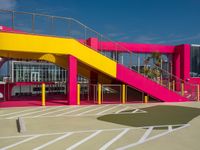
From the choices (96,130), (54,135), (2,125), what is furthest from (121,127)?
(2,125)

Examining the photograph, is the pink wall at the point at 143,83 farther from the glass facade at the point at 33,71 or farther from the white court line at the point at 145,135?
the glass facade at the point at 33,71

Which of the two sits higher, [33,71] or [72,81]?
[33,71]

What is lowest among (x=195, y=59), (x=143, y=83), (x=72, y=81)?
(x=143, y=83)

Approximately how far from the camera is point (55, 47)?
53.2 ft

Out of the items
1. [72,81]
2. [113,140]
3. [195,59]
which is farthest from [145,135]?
[195,59]

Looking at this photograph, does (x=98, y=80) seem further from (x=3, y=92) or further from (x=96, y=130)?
(x=96, y=130)

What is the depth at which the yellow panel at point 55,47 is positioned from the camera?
15133 mm

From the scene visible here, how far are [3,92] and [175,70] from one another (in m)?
21.6

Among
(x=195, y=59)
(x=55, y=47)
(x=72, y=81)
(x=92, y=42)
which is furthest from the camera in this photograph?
(x=195, y=59)

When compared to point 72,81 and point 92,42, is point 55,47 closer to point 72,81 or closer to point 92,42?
point 72,81

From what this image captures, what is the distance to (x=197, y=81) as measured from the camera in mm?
33094

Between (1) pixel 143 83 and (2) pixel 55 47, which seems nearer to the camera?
(2) pixel 55 47

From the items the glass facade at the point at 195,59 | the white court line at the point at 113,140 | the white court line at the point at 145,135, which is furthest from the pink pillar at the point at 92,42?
the glass facade at the point at 195,59

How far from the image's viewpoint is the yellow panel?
15.1 m
